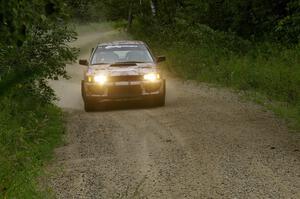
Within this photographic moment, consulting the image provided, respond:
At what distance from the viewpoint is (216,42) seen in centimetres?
2403

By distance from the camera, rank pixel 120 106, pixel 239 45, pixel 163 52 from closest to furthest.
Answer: pixel 120 106 < pixel 239 45 < pixel 163 52

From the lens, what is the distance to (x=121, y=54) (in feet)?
48.9

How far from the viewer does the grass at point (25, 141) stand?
6605 mm

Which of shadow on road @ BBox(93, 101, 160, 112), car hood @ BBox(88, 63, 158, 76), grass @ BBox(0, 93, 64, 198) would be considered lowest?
shadow on road @ BBox(93, 101, 160, 112)

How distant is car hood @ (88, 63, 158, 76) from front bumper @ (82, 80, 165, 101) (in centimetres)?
25

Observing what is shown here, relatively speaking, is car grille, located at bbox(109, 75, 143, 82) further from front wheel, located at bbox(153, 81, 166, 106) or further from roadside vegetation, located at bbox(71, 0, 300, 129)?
roadside vegetation, located at bbox(71, 0, 300, 129)

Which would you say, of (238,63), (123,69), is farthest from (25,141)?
(238,63)

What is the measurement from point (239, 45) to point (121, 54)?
9449mm

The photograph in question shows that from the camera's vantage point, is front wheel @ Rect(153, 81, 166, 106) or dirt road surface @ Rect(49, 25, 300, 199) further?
front wheel @ Rect(153, 81, 166, 106)

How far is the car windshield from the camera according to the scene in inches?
577

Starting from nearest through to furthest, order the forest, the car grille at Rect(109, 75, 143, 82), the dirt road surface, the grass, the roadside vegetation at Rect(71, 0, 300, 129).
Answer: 1. the forest
2. the grass
3. the dirt road surface
4. the car grille at Rect(109, 75, 143, 82)
5. the roadside vegetation at Rect(71, 0, 300, 129)

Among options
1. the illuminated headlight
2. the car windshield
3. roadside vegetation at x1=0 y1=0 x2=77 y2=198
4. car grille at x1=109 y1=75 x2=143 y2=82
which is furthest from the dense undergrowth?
roadside vegetation at x1=0 y1=0 x2=77 y2=198

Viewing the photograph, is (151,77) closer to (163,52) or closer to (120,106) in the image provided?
(120,106)

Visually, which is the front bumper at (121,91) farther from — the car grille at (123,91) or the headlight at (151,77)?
the headlight at (151,77)
